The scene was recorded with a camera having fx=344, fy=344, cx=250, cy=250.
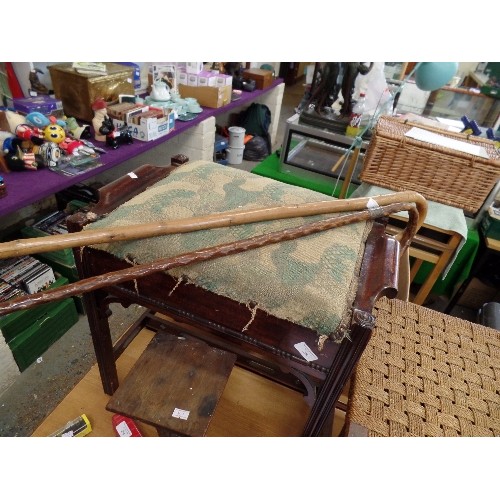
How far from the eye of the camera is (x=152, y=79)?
8.71 ft

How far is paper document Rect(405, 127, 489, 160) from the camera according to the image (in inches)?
64.9

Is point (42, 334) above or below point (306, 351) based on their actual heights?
below

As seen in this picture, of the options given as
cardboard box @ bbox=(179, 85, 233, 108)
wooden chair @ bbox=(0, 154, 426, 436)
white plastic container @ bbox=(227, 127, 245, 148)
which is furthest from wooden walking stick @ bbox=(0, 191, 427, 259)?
white plastic container @ bbox=(227, 127, 245, 148)


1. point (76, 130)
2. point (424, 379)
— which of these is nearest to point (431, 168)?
point (424, 379)

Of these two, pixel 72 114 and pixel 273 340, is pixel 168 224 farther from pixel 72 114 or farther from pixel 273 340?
pixel 72 114

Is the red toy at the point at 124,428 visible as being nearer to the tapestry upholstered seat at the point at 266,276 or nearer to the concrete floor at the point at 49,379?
the concrete floor at the point at 49,379

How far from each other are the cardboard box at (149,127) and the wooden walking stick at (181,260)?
146 centimetres

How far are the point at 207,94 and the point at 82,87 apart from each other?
0.98 metres

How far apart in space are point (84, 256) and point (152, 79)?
2.25 m

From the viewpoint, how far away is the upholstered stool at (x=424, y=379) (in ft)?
3.18

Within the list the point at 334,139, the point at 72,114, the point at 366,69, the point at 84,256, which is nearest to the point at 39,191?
the point at 84,256

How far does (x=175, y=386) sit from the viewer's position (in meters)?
1.07

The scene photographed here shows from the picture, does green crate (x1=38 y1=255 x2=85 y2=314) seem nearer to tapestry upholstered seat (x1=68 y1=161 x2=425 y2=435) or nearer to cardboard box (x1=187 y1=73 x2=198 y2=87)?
tapestry upholstered seat (x1=68 y1=161 x2=425 y2=435)

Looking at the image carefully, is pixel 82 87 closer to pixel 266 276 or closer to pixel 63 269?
pixel 63 269
